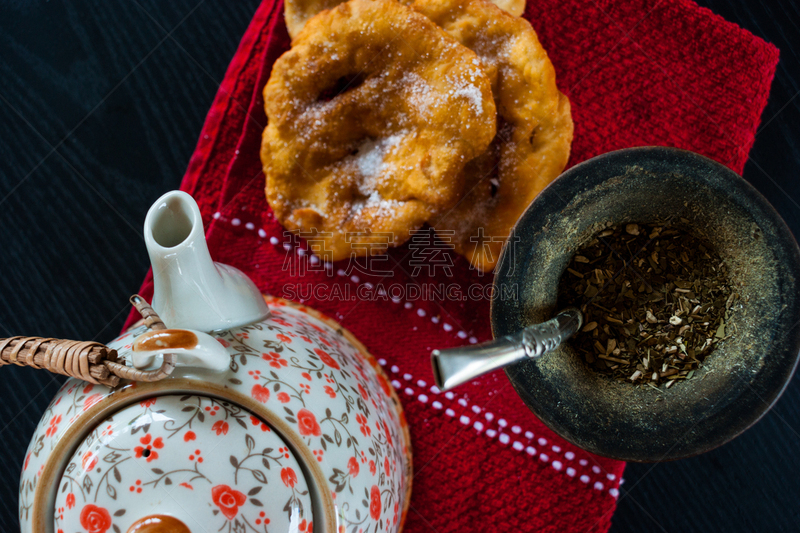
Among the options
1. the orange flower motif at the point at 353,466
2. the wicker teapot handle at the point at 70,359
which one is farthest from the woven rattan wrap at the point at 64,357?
the orange flower motif at the point at 353,466

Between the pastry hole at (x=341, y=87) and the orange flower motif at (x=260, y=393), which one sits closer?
the orange flower motif at (x=260, y=393)

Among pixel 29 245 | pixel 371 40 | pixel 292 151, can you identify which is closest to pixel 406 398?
pixel 292 151

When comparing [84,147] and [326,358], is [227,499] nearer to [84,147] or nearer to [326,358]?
[326,358]

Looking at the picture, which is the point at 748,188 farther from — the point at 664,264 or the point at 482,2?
the point at 482,2

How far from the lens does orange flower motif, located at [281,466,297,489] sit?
466 mm

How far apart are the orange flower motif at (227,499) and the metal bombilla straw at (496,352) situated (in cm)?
20

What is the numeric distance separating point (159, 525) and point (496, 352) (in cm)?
30

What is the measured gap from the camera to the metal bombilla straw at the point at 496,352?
413 mm

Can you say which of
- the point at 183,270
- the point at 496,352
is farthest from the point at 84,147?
the point at 496,352

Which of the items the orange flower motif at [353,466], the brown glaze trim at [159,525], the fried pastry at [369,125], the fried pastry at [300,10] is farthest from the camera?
the fried pastry at [300,10]

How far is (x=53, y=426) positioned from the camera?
476 mm

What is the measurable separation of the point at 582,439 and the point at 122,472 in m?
A: 0.46

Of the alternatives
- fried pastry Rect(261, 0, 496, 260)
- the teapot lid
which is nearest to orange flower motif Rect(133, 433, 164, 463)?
the teapot lid

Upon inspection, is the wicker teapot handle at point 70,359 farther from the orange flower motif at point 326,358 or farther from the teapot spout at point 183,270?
the orange flower motif at point 326,358
